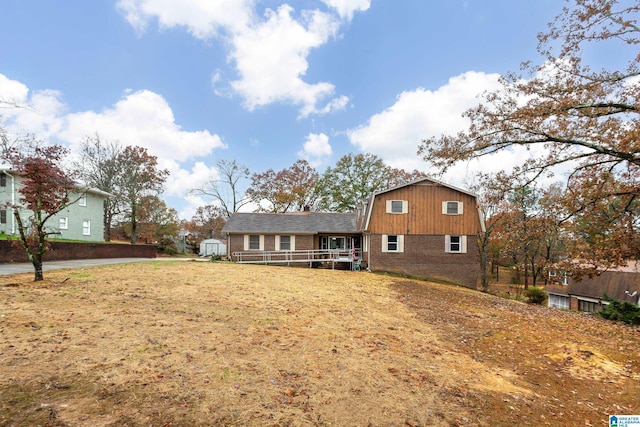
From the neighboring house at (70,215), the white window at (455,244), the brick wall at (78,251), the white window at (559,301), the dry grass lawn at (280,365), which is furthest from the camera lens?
the white window at (559,301)

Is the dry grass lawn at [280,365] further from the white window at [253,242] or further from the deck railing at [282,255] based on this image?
the white window at [253,242]

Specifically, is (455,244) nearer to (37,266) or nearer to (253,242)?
(253,242)

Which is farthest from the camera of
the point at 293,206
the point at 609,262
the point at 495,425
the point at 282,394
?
the point at 293,206

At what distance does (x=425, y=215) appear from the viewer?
22438mm

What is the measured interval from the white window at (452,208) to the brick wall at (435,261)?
1853 millimetres

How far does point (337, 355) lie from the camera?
5.51m

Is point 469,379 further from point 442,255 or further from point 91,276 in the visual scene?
point 442,255

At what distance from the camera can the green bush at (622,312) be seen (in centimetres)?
1280

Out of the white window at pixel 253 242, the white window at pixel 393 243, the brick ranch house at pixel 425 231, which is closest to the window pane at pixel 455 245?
the brick ranch house at pixel 425 231

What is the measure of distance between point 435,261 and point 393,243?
3.18 metres

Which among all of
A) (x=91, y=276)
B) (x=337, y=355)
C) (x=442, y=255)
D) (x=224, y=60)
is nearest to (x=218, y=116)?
(x=224, y=60)

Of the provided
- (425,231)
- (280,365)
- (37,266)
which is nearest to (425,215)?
(425,231)

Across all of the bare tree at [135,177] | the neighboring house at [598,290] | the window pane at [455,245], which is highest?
the bare tree at [135,177]

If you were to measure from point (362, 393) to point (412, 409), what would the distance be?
25.7 inches
